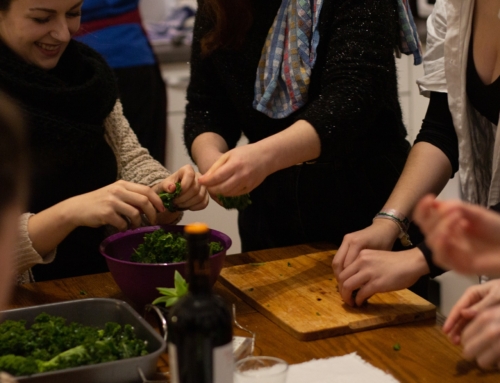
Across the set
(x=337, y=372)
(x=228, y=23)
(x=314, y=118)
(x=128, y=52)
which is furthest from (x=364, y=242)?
(x=128, y=52)

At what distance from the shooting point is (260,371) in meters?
0.96

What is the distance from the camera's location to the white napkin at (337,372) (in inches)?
41.0

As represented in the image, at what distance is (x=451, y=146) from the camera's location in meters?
1.58

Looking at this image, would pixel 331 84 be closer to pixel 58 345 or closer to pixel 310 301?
pixel 310 301

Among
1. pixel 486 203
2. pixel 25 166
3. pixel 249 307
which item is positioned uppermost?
pixel 25 166

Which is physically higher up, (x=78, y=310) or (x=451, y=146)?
(x=451, y=146)

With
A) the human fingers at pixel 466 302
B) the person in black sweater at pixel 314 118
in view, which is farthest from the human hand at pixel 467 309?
the person in black sweater at pixel 314 118

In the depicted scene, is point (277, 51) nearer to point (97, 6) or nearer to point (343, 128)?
point (343, 128)

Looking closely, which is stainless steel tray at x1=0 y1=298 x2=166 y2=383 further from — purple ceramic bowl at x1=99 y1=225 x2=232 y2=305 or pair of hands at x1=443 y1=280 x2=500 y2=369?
pair of hands at x1=443 y1=280 x2=500 y2=369

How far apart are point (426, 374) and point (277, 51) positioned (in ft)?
2.87

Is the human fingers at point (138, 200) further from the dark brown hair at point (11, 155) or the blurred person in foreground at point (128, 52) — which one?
the blurred person in foreground at point (128, 52)

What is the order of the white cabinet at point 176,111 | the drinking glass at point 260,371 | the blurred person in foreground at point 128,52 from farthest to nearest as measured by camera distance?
the white cabinet at point 176,111
the blurred person in foreground at point 128,52
the drinking glass at point 260,371

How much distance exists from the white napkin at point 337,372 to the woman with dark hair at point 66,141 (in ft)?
1.78

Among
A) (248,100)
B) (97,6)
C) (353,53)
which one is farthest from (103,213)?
(97,6)
